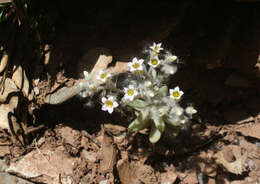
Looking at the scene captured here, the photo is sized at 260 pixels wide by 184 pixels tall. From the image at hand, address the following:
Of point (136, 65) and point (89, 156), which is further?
point (89, 156)

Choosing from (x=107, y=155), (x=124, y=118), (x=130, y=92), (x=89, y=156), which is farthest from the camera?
(x=124, y=118)

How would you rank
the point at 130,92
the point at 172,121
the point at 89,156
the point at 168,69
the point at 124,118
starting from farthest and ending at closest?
the point at 124,118 → the point at 89,156 → the point at 168,69 → the point at 172,121 → the point at 130,92

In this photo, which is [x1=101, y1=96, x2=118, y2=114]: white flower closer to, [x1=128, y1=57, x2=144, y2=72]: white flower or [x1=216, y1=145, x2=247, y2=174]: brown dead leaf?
[x1=128, y1=57, x2=144, y2=72]: white flower

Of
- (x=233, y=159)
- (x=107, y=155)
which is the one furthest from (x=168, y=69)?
(x=233, y=159)

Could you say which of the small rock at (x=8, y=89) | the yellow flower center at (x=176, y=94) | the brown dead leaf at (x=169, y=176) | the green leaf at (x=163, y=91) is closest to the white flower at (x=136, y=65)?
the green leaf at (x=163, y=91)

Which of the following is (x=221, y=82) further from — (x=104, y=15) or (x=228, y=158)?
(x=104, y=15)

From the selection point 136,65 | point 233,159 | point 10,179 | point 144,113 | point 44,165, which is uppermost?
point 136,65

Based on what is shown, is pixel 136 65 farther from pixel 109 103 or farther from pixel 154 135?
pixel 154 135

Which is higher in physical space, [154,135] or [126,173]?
[154,135]
